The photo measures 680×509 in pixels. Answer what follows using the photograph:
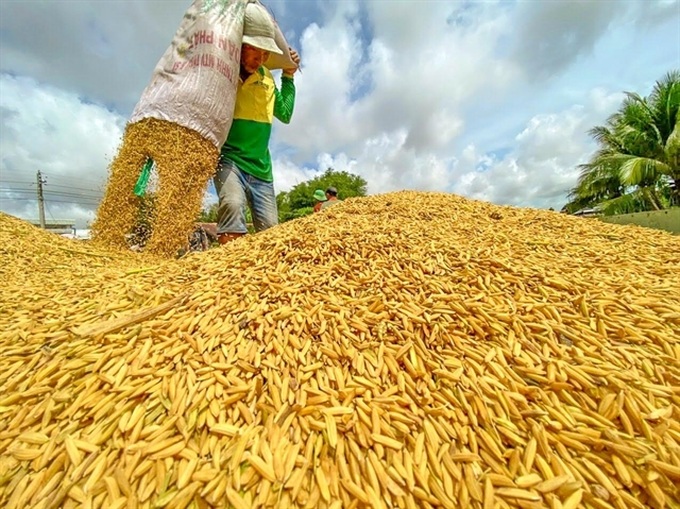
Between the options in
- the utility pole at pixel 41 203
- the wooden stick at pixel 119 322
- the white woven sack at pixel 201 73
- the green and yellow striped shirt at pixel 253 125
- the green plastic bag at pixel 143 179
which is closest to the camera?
the wooden stick at pixel 119 322

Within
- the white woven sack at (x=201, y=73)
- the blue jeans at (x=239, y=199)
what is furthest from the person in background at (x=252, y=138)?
the white woven sack at (x=201, y=73)

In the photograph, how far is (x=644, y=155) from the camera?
508 inches

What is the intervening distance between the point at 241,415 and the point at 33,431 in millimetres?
570

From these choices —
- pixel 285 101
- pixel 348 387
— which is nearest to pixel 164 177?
pixel 285 101

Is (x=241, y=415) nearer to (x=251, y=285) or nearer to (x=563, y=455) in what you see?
(x=251, y=285)

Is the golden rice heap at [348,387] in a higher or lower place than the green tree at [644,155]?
lower

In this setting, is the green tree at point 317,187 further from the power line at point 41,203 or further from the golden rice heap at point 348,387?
the golden rice heap at point 348,387

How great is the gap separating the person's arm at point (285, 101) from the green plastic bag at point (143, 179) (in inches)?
51.6

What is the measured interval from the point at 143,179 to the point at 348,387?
278cm

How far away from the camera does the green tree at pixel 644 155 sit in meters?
11.7

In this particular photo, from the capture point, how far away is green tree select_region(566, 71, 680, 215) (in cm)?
1168

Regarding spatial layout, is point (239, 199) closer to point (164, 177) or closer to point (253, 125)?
point (164, 177)

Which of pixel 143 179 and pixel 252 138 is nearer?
pixel 143 179

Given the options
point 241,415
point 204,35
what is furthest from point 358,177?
point 241,415
